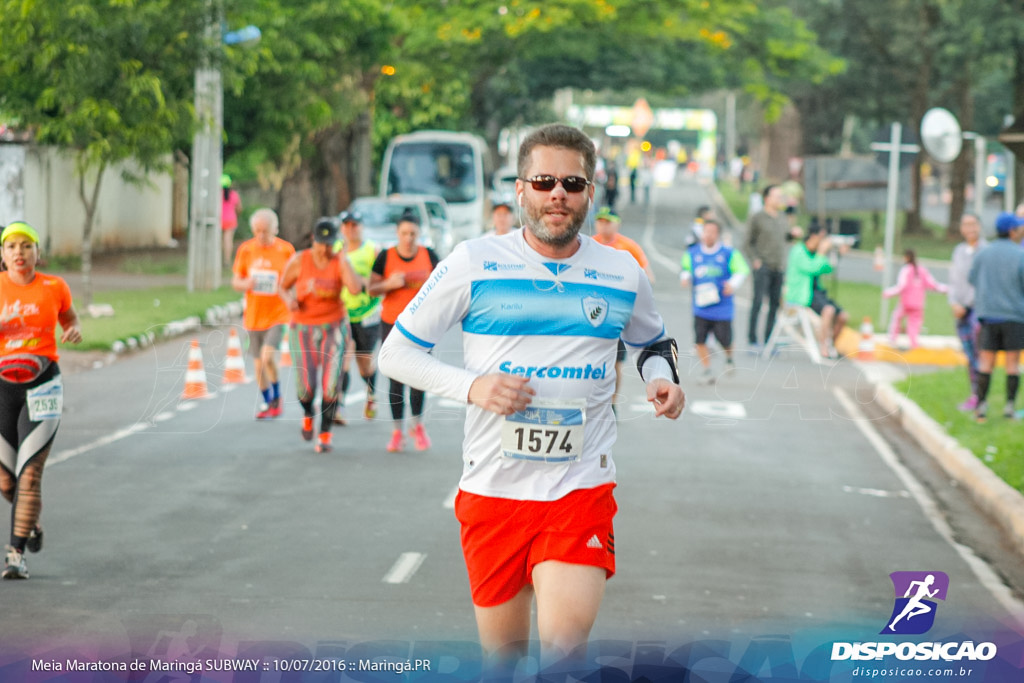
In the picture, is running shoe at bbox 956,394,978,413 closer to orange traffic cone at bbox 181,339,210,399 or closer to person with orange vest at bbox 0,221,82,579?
orange traffic cone at bbox 181,339,210,399

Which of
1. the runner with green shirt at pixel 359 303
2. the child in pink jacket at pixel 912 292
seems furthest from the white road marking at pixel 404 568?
the child in pink jacket at pixel 912 292

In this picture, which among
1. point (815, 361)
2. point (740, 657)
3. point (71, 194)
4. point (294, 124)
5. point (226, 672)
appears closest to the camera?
point (226, 672)

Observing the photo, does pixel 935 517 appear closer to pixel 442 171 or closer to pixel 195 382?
pixel 195 382

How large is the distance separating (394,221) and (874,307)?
9373mm

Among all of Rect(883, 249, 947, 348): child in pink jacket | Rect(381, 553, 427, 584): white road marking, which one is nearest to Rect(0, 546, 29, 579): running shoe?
Rect(381, 553, 427, 584): white road marking

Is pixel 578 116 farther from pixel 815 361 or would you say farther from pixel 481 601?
pixel 481 601

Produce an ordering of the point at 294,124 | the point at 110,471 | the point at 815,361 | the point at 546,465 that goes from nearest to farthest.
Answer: the point at 546,465 → the point at 110,471 → the point at 815,361 → the point at 294,124

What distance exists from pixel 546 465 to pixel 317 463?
7258 mm

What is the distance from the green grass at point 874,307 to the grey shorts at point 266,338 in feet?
27.9

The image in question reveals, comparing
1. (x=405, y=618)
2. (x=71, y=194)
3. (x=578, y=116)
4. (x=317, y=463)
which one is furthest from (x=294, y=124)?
(x=578, y=116)

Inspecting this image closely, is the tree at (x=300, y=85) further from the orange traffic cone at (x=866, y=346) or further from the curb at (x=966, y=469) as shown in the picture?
the curb at (x=966, y=469)

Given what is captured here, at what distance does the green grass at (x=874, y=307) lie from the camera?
78.1 ft

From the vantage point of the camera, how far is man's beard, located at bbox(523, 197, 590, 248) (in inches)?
170

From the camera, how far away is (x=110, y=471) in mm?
10828
